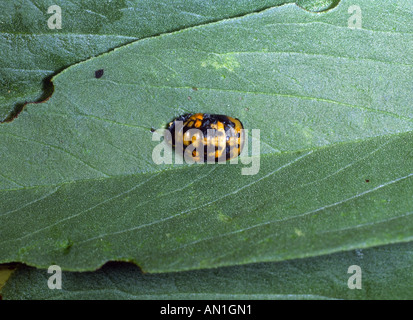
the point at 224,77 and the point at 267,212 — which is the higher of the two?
the point at 224,77

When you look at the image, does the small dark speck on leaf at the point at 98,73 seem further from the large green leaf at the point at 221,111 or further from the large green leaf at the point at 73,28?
the large green leaf at the point at 73,28

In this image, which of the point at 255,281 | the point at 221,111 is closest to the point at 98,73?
the point at 221,111

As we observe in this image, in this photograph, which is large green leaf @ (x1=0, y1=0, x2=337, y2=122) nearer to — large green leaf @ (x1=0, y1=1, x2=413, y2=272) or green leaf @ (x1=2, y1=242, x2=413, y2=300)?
large green leaf @ (x1=0, y1=1, x2=413, y2=272)

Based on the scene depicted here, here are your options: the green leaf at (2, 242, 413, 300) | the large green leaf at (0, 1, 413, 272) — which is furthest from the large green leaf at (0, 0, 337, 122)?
the green leaf at (2, 242, 413, 300)

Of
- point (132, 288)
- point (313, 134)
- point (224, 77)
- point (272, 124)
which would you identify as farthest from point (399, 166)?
point (132, 288)

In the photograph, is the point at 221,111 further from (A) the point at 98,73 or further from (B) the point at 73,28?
(B) the point at 73,28

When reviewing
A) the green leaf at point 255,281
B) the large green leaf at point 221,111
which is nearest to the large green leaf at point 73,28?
the large green leaf at point 221,111
